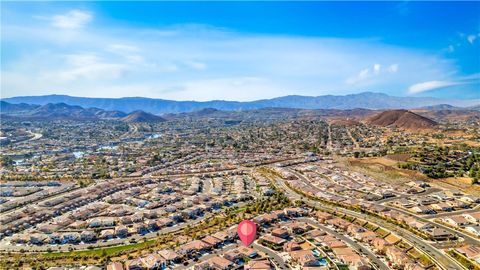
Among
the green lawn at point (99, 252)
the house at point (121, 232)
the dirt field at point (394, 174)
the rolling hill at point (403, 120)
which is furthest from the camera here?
the rolling hill at point (403, 120)

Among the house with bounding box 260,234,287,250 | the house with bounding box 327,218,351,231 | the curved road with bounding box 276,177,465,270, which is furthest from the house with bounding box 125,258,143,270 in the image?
the curved road with bounding box 276,177,465,270

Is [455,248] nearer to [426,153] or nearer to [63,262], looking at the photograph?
[63,262]

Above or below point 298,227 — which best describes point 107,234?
below

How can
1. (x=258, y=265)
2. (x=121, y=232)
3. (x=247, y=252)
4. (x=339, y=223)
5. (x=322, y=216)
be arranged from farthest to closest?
(x=322, y=216)
(x=339, y=223)
(x=121, y=232)
(x=247, y=252)
(x=258, y=265)

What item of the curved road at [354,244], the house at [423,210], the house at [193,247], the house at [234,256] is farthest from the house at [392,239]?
the house at [193,247]

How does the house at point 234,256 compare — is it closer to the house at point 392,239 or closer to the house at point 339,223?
the house at point 339,223

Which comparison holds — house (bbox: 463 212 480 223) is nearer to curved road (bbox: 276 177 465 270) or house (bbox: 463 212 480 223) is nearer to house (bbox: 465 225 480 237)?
house (bbox: 465 225 480 237)

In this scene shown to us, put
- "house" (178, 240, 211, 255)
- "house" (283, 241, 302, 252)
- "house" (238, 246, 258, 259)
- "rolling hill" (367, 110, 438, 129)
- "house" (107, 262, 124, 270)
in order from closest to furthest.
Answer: "house" (107, 262, 124, 270) < "house" (238, 246, 258, 259) < "house" (178, 240, 211, 255) < "house" (283, 241, 302, 252) < "rolling hill" (367, 110, 438, 129)

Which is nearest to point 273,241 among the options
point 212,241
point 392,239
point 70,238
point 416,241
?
point 212,241

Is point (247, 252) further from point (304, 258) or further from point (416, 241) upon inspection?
point (416, 241)
